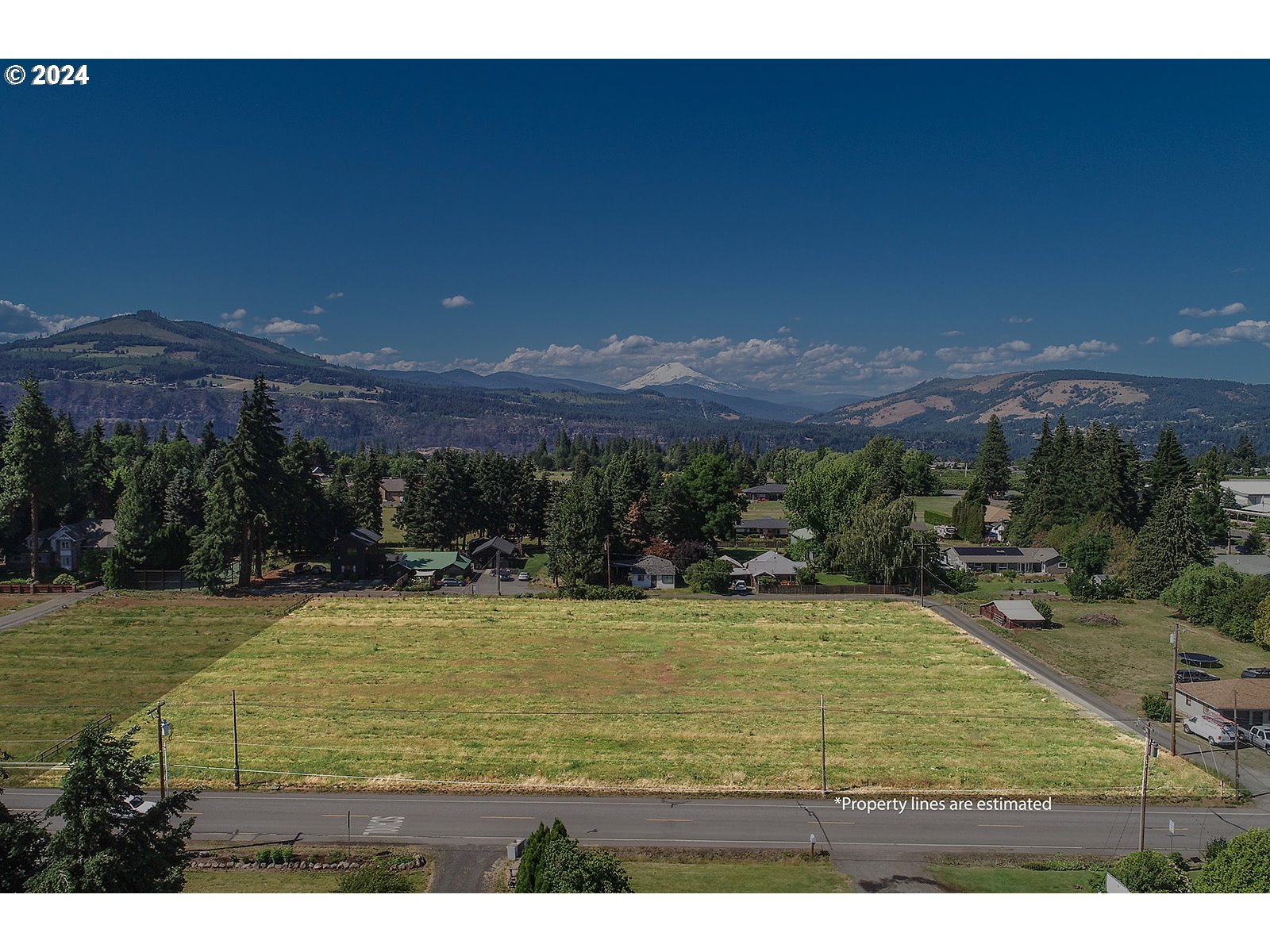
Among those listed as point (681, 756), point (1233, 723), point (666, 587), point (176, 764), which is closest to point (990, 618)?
point (1233, 723)

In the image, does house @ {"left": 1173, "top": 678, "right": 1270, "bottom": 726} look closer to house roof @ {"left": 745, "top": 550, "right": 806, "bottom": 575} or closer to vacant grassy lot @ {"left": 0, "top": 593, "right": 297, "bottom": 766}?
house roof @ {"left": 745, "top": 550, "right": 806, "bottom": 575}

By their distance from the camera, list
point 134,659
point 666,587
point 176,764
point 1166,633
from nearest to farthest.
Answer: point 176,764 → point 134,659 → point 1166,633 → point 666,587

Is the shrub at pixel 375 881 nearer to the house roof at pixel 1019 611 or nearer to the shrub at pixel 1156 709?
the shrub at pixel 1156 709

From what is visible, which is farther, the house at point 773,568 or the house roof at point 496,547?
the house roof at point 496,547

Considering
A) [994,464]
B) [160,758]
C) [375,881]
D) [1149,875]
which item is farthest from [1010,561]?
[160,758]

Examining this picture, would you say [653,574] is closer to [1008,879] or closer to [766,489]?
[1008,879]

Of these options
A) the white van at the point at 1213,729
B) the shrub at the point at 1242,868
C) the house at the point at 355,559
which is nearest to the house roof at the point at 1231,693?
the white van at the point at 1213,729

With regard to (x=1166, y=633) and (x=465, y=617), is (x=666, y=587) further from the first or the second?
(x=1166, y=633)
